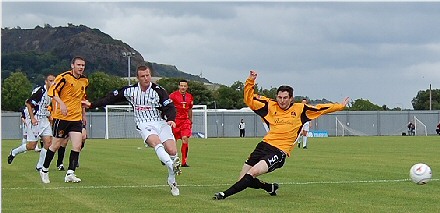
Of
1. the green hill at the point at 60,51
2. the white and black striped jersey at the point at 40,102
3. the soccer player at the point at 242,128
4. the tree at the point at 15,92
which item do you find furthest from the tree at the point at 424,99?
the white and black striped jersey at the point at 40,102

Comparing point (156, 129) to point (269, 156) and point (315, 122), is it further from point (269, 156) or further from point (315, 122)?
point (315, 122)

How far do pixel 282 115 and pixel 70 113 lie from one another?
176 inches

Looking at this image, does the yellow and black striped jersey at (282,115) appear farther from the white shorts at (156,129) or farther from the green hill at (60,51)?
the green hill at (60,51)

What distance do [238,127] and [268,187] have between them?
6490 cm

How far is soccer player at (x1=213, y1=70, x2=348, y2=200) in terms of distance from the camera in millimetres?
11555

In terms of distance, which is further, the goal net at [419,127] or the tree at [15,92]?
the tree at [15,92]

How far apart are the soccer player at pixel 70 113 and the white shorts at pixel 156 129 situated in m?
2.17

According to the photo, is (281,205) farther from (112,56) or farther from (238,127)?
(112,56)

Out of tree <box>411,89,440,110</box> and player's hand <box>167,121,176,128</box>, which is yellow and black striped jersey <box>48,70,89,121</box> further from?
tree <box>411,89,440,110</box>

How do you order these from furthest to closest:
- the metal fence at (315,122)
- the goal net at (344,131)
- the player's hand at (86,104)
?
1. the goal net at (344,131)
2. the metal fence at (315,122)
3. the player's hand at (86,104)

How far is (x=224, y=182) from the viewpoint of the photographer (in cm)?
1419

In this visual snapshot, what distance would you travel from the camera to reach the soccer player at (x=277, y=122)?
455 inches

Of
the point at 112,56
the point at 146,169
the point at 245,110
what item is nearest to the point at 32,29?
the point at 112,56

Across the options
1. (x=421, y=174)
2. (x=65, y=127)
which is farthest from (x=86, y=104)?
(x=421, y=174)
